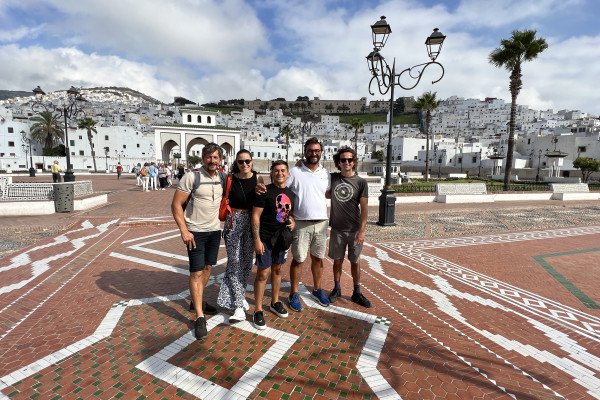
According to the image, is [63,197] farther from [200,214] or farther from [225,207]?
[225,207]

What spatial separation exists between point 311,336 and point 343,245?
1.16 m

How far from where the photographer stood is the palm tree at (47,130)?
1801 inches

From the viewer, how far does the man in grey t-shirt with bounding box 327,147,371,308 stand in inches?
142

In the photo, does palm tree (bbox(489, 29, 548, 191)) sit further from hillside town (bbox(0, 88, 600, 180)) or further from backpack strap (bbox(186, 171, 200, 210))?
backpack strap (bbox(186, 171, 200, 210))

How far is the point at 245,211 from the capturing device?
10.3ft

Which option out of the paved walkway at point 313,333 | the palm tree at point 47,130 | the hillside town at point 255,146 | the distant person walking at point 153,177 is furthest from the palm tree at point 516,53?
the palm tree at point 47,130

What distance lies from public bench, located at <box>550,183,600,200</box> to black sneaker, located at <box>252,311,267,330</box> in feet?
71.0

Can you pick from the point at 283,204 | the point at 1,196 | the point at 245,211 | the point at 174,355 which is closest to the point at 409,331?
the point at 283,204

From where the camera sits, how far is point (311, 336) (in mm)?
3098

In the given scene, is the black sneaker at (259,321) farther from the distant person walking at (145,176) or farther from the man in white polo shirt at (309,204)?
the distant person walking at (145,176)

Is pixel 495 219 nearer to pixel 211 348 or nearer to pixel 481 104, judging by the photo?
pixel 211 348

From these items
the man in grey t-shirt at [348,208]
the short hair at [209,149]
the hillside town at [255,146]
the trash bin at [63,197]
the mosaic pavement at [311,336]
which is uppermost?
the hillside town at [255,146]

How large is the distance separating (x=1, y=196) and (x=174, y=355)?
11.2m

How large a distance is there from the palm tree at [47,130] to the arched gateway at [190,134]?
22.9m
